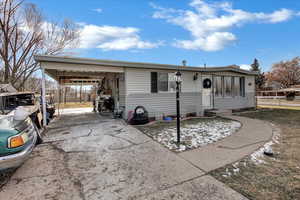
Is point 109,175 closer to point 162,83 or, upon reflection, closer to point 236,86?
point 162,83

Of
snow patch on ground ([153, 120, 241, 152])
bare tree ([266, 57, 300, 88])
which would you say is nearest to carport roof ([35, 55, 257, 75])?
snow patch on ground ([153, 120, 241, 152])

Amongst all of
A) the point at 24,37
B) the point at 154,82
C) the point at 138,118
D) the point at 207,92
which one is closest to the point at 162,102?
the point at 154,82

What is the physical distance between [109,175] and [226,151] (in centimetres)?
273

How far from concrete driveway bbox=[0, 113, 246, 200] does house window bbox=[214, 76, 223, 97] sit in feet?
23.3

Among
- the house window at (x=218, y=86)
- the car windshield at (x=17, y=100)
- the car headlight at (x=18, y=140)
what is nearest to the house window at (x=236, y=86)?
the house window at (x=218, y=86)

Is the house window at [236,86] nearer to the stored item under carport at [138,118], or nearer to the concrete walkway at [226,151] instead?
the concrete walkway at [226,151]

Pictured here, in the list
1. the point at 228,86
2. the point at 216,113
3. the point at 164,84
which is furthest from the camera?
the point at 228,86

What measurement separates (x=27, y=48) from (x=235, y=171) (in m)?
17.6

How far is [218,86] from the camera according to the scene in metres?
9.70

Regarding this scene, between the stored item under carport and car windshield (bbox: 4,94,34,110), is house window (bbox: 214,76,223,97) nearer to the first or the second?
the stored item under carport

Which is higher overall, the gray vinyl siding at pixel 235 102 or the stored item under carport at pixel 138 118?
the gray vinyl siding at pixel 235 102

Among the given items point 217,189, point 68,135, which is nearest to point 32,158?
point 68,135

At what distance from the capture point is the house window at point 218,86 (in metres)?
9.63

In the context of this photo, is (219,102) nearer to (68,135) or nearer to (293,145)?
(293,145)
